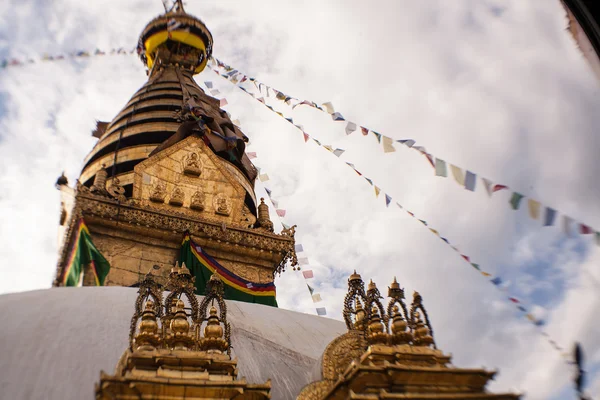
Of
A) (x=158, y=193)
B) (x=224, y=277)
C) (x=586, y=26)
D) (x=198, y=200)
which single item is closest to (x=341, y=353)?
Result: (x=586, y=26)

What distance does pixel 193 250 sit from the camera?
1049cm

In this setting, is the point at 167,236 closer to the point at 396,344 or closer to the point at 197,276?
the point at 197,276

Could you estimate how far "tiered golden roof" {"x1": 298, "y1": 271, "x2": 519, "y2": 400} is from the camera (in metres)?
4.37

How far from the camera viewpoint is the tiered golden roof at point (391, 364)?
4.37 metres

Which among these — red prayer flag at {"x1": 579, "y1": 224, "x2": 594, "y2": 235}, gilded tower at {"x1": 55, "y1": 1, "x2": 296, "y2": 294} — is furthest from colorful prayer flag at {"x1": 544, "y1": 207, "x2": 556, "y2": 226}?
gilded tower at {"x1": 55, "y1": 1, "x2": 296, "y2": 294}

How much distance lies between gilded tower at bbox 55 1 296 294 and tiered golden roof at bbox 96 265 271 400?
5.20 m

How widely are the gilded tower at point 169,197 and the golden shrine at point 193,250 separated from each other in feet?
0.09

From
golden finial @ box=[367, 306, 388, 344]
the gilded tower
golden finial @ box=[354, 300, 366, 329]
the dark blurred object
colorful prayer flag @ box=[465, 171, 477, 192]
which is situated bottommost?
golden finial @ box=[367, 306, 388, 344]

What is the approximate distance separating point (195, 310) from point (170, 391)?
914 millimetres

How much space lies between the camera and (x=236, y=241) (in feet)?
36.1

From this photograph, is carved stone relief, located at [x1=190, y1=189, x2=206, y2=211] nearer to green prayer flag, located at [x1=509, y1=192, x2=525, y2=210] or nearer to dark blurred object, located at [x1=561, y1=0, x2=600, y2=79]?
green prayer flag, located at [x1=509, y1=192, x2=525, y2=210]

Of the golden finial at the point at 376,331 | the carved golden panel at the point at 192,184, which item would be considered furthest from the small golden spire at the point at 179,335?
the carved golden panel at the point at 192,184

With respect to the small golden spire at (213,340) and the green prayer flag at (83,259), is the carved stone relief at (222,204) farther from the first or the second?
the small golden spire at (213,340)

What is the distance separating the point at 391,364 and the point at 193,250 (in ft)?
21.7
